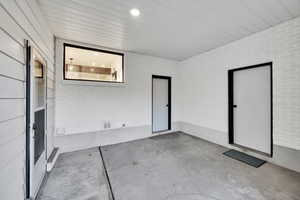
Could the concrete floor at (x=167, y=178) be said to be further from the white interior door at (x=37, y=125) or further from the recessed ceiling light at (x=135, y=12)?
the recessed ceiling light at (x=135, y=12)

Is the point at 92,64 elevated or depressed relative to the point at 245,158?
elevated

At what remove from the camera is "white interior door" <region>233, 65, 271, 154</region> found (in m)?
2.77

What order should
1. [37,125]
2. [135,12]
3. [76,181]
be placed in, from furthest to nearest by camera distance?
[135,12] → [76,181] → [37,125]

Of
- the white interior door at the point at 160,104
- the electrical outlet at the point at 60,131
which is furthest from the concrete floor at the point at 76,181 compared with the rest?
the white interior door at the point at 160,104

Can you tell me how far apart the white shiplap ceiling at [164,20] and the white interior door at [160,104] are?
1.56 metres

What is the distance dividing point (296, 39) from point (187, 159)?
3010 mm

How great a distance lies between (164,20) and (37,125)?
2730 mm

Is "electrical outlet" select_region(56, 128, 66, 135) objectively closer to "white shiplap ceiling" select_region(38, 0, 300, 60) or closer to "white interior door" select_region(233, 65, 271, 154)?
"white shiplap ceiling" select_region(38, 0, 300, 60)

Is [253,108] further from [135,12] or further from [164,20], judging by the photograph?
[135,12]

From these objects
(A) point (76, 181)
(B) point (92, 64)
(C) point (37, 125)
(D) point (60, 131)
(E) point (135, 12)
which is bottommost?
(A) point (76, 181)

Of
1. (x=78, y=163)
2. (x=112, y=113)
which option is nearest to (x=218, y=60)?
(x=112, y=113)

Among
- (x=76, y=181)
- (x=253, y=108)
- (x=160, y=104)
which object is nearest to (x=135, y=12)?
(x=76, y=181)

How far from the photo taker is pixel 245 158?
9.09 ft

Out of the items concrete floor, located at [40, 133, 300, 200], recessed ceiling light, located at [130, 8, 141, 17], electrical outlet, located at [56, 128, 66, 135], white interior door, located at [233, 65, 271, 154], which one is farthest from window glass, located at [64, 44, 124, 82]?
white interior door, located at [233, 65, 271, 154]
